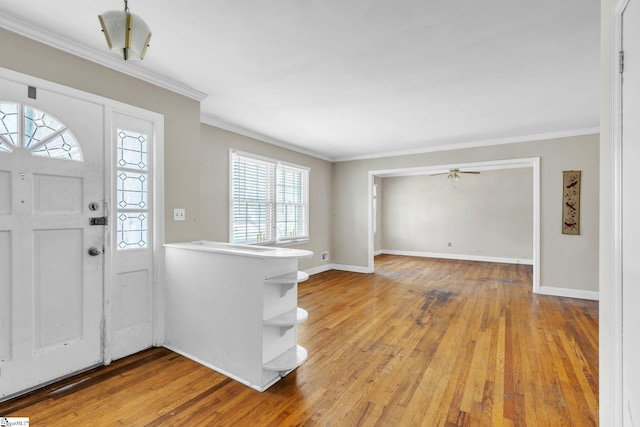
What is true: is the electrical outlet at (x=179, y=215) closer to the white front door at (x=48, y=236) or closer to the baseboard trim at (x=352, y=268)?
the white front door at (x=48, y=236)

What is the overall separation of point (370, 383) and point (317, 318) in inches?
56.5

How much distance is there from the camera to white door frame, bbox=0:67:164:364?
220cm

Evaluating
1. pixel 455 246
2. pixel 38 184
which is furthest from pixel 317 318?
pixel 455 246

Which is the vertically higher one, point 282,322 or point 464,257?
point 282,322

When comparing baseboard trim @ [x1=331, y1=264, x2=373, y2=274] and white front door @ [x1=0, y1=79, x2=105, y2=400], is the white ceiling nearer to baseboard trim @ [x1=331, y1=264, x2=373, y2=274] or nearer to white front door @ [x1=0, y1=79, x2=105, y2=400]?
white front door @ [x1=0, y1=79, x2=105, y2=400]

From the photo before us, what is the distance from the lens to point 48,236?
2154 millimetres

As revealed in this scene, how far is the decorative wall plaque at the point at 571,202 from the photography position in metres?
4.45

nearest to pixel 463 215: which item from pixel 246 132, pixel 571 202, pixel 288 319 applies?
pixel 571 202

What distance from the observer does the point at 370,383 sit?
2213mm

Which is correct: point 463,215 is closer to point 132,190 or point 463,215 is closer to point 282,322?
point 282,322

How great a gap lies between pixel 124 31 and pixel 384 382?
273cm

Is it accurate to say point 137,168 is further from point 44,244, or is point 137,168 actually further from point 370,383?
point 370,383

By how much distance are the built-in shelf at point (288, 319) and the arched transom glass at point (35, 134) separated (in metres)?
1.96

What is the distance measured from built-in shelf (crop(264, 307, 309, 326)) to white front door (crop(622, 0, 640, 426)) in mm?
1720
